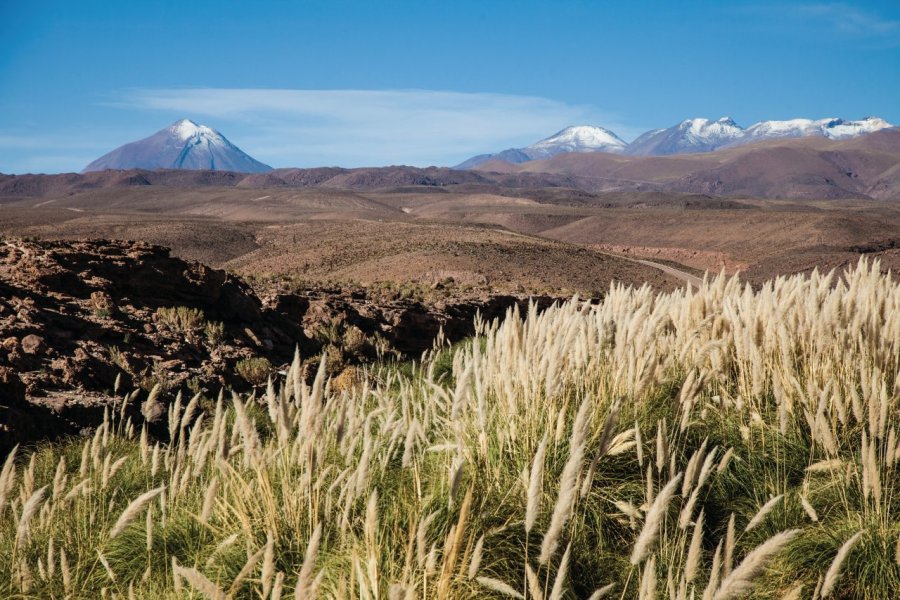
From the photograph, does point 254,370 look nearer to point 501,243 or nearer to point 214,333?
point 214,333

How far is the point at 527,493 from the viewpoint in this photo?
3096mm

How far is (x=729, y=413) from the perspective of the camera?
448cm

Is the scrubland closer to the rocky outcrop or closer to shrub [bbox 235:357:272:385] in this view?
the rocky outcrop

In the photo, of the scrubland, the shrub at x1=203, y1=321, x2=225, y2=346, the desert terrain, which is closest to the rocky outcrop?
the shrub at x1=203, y1=321, x2=225, y2=346

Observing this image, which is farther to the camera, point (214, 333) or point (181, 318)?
point (181, 318)

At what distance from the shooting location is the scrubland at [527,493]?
8.11ft

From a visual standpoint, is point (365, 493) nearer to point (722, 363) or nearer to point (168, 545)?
point (168, 545)

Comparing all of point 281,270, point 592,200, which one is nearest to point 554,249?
point 281,270

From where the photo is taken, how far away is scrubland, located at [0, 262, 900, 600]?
247 centimetres

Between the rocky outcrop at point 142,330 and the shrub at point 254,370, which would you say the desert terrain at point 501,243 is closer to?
the rocky outcrop at point 142,330

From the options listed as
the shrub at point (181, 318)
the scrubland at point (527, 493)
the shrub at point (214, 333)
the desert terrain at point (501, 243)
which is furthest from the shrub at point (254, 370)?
the desert terrain at point (501, 243)

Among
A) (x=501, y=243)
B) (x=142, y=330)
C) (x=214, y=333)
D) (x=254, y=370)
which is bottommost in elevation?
(x=254, y=370)

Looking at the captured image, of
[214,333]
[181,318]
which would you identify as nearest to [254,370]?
[214,333]

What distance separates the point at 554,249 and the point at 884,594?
121 ft
